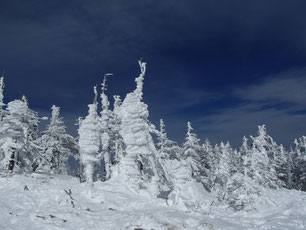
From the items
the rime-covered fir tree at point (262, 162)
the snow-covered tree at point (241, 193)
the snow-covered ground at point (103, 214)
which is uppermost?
the rime-covered fir tree at point (262, 162)

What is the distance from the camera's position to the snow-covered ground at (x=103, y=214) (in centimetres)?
1619

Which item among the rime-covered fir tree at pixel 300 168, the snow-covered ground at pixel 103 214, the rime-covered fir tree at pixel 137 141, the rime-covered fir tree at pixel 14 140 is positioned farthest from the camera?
the rime-covered fir tree at pixel 300 168

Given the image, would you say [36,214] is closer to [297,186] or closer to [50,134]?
[50,134]

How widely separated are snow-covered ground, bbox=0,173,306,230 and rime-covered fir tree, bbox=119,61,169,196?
206 inches

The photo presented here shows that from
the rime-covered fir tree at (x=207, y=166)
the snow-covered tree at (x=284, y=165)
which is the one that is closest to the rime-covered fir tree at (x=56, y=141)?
the rime-covered fir tree at (x=207, y=166)

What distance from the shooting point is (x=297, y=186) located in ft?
239

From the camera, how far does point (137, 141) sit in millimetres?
33344

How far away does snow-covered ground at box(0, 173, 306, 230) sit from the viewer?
637 inches

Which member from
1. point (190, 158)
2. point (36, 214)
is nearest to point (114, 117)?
point (190, 158)

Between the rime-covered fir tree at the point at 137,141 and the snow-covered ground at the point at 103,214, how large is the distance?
5.23 meters

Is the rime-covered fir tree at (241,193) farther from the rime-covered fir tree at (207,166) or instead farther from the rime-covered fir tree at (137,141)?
the rime-covered fir tree at (207,166)

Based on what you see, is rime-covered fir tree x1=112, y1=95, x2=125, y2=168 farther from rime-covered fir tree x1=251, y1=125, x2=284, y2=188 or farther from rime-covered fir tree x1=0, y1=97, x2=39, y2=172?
rime-covered fir tree x1=251, y1=125, x2=284, y2=188

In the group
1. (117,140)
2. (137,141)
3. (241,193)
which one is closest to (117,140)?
(117,140)

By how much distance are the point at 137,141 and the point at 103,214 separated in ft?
44.5
